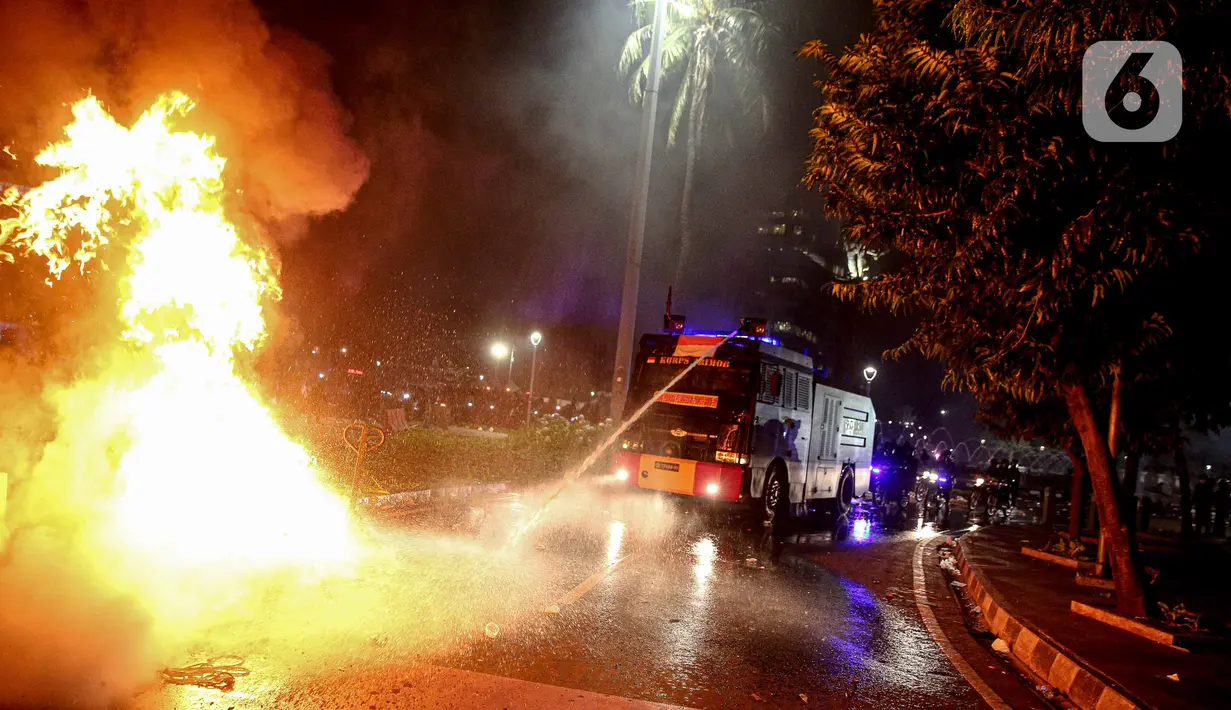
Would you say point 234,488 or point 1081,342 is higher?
point 1081,342

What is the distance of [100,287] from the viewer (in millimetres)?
6230

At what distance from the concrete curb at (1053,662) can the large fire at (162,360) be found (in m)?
6.40

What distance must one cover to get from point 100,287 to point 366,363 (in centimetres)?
3327

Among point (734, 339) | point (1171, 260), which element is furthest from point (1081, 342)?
point (734, 339)

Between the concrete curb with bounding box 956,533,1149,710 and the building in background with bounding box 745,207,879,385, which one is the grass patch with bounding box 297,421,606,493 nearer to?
the concrete curb with bounding box 956,533,1149,710

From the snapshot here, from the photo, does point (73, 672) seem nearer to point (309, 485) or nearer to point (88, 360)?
point (88, 360)
